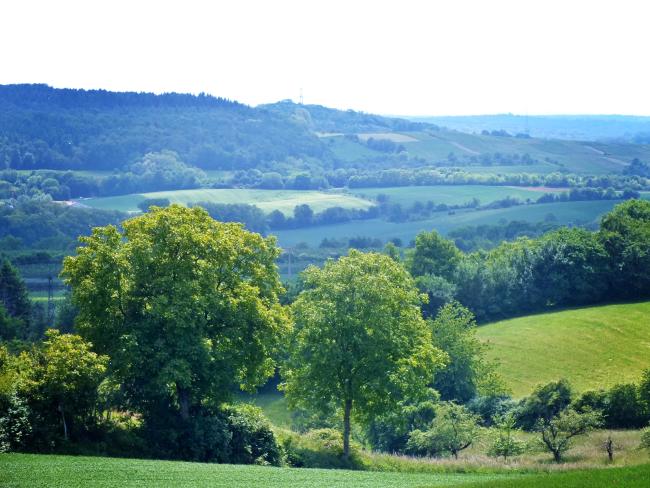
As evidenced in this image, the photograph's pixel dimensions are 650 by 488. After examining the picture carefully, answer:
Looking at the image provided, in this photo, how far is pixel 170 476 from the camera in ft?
107

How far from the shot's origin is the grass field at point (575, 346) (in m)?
68.6

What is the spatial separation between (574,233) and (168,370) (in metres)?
73.2

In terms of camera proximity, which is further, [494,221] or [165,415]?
[494,221]

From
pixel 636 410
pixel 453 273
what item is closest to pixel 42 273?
pixel 453 273

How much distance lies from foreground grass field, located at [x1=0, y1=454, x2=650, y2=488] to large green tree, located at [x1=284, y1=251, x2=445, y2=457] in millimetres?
8646

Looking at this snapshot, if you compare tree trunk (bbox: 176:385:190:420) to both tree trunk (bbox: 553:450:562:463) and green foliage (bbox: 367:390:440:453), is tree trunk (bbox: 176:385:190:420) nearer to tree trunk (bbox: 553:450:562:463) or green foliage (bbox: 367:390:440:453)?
green foliage (bbox: 367:390:440:453)

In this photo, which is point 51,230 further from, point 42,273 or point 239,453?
point 239,453

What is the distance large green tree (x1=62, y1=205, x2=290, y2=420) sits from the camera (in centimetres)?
4028

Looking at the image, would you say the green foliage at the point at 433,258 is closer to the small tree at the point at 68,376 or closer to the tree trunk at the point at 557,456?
the tree trunk at the point at 557,456

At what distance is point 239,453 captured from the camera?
42.2 metres

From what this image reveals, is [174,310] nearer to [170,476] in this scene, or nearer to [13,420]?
[13,420]

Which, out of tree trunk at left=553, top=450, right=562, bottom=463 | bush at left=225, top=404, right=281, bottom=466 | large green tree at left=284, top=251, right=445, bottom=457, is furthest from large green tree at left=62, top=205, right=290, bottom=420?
tree trunk at left=553, top=450, right=562, bottom=463

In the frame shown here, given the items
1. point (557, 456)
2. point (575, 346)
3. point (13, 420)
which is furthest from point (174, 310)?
point (575, 346)

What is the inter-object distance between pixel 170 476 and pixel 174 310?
10.00 m
